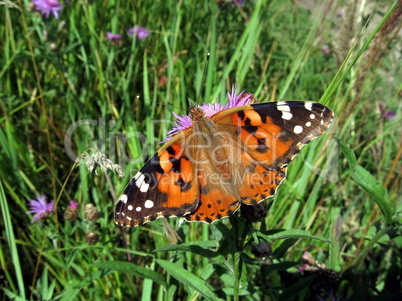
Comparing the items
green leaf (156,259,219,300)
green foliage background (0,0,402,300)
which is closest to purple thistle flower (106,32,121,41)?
green foliage background (0,0,402,300)

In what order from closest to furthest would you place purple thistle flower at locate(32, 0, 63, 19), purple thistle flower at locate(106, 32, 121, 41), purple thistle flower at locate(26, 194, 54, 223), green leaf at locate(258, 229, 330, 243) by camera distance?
green leaf at locate(258, 229, 330, 243)
purple thistle flower at locate(26, 194, 54, 223)
purple thistle flower at locate(32, 0, 63, 19)
purple thistle flower at locate(106, 32, 121, 41)

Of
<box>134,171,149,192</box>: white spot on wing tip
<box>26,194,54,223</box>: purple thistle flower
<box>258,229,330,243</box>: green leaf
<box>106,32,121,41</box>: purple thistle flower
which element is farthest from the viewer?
<box>106,32,121,41</box>: purple thistle flower

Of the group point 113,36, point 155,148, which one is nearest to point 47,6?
point 113,36

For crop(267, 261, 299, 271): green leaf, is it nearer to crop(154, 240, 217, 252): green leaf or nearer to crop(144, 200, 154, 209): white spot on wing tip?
crop(154, 240, 217, 252): green leaf

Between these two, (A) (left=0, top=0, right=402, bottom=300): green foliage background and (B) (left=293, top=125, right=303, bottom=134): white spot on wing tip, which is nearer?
(B) (left=293, top=125, right=303, bottom=134): white spot on wing tip

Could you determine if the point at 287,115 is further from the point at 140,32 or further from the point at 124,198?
the point at 140,32

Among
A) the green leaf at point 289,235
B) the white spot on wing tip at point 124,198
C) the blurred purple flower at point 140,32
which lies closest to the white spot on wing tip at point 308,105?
the green leaf at point 289,235

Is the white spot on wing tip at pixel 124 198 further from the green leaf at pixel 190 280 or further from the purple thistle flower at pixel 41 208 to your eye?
the purple thistle flower at pixel 41 208
